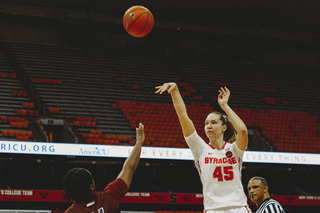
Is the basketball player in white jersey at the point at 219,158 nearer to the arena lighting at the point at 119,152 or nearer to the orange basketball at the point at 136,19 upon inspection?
the orange basketball at the point at 136,19

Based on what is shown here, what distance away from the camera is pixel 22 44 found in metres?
21.7

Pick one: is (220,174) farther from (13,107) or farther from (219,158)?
(13,107)

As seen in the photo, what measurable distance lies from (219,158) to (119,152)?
34.0 feet

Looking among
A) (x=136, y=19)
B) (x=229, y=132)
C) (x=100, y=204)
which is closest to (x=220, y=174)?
(x=229, y=132)

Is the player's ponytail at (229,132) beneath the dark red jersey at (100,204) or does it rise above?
above

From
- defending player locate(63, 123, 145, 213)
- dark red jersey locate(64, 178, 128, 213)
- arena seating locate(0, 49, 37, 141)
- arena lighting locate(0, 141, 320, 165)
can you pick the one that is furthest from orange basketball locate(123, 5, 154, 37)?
arena seating locate(0, 49, 37, 141)

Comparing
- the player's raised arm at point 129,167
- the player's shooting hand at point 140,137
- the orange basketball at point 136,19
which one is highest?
the orange basketball at point 136,19

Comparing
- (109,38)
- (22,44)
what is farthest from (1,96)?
(109,38)

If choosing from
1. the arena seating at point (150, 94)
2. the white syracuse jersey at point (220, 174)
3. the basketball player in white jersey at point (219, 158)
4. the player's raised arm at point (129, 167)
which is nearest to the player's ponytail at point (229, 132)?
the basketball player in white jersey at point (219, 158)

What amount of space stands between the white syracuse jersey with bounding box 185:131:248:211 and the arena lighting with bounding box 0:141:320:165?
1017cm

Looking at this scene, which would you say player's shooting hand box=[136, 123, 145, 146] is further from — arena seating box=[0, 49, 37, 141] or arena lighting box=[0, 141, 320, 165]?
arena seating box=[0, 49, 37, 141]

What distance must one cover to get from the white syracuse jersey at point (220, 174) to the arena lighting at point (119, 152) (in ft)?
33.4

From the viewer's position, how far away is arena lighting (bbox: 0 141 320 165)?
13453mm

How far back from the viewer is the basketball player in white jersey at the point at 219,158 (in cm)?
397
